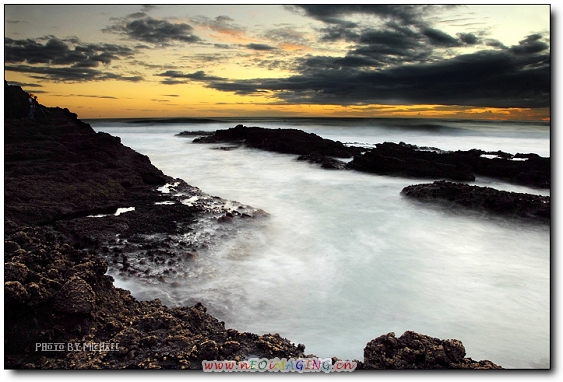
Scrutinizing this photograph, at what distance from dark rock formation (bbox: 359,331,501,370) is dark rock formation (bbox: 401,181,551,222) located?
303 centimetres

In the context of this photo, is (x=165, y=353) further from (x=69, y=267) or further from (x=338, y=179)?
(x=338, y=179)

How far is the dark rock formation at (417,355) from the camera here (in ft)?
9.62

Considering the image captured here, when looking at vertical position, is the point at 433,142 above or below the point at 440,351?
above

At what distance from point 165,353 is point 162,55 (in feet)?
11.2

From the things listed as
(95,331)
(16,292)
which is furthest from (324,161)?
(16,292)

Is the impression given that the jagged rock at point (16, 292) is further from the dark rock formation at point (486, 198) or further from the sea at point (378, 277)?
the dark rock formation at point (486, 198)

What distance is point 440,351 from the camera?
9.61 feet

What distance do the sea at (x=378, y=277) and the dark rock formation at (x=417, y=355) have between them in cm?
19

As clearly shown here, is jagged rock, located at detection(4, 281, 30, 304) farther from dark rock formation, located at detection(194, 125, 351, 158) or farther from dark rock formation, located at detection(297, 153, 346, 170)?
dark rock formation, located at detection(194, 125, 351, 158)

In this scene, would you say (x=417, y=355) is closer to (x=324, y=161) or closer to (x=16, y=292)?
(x=16, y=292)

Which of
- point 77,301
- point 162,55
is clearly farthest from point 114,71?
point 77,301

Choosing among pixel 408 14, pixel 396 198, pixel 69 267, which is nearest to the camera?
pixel 69 267

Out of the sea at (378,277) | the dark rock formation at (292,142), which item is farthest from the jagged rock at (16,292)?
the dark rock formation at (292,142)

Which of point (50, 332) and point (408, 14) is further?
point (408, 14)
